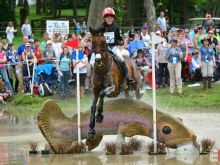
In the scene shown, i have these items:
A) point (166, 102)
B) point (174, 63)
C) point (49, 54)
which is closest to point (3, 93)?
point (49, 54)

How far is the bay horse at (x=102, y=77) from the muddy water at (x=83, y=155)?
0.73m

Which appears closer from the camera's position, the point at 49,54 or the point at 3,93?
the point at 3,93

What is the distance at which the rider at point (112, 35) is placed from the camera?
48.2 ft

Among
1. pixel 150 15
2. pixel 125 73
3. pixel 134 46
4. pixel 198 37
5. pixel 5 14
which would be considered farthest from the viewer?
pixel 5 14

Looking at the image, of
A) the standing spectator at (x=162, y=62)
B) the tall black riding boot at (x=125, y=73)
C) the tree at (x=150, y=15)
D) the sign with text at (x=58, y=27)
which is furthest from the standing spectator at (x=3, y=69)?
the tree at (x=150, y=15)

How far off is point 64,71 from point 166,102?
3.66 m

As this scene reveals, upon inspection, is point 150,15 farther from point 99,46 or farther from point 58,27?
point 99,46

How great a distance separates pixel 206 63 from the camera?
26078mm

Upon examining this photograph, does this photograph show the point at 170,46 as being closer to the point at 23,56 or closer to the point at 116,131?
the point at 23,56

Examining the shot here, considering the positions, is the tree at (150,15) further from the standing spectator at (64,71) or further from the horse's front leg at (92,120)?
the horse's front leg at (92,120)

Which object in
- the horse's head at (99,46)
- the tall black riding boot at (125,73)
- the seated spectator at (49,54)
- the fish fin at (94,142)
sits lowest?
the fish fin at (94,142)

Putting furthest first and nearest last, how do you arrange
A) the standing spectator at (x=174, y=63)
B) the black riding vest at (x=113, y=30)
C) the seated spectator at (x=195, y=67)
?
1. the seated spectator at (x=195, y=67)
2. the standing spectator at (x=174, y=63)
3. the black riding vest at (x=113, y=30)

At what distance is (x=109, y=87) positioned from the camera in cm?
1454

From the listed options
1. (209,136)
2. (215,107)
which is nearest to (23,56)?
(215,107)
